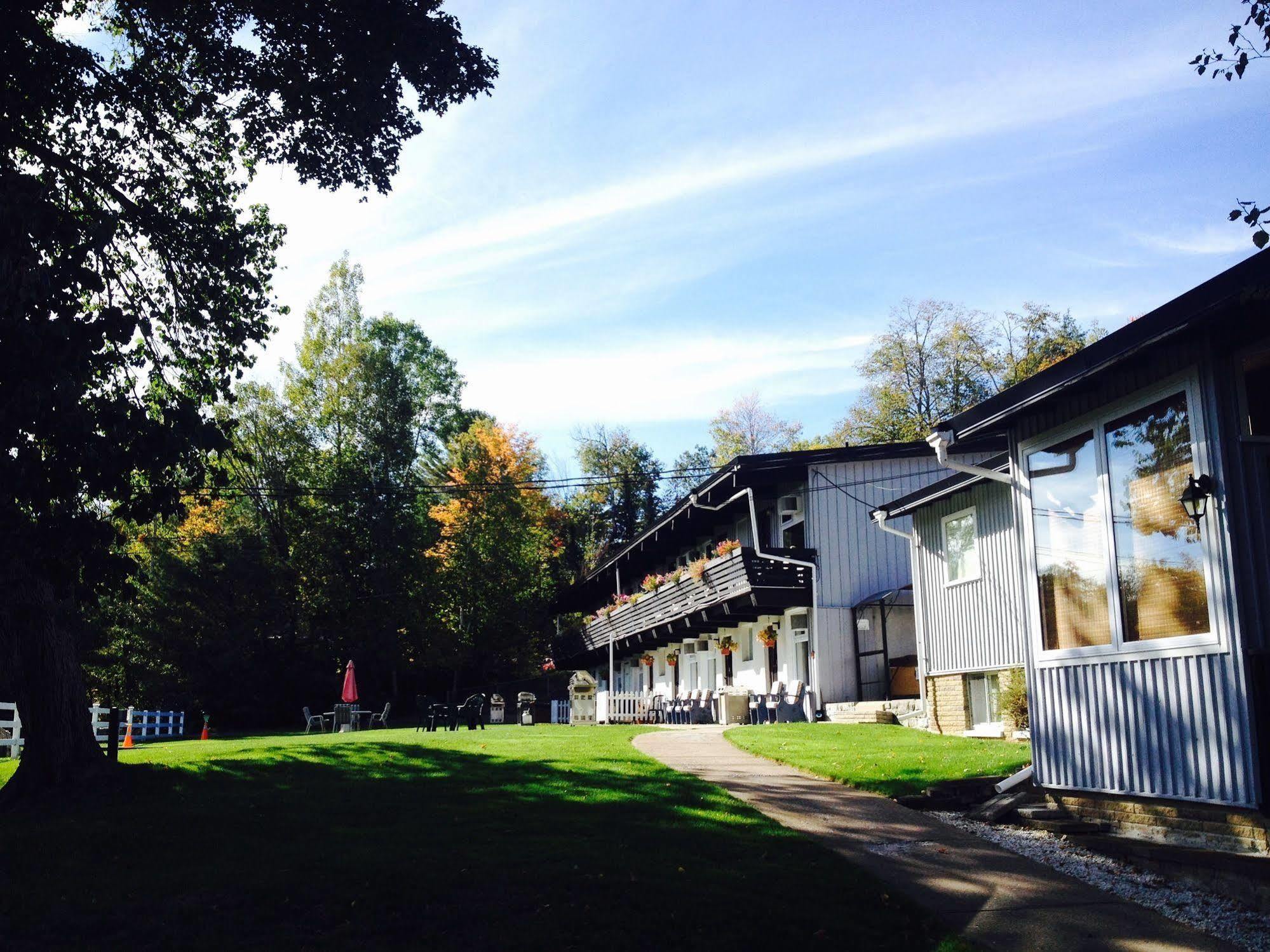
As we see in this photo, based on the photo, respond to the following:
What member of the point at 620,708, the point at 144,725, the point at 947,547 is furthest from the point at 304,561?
the point at 947,547

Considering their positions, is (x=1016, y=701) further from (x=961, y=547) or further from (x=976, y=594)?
(x=961, y=547)

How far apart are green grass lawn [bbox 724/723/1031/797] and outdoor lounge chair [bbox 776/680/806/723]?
5.54m

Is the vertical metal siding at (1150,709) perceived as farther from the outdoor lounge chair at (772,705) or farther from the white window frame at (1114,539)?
the outdoor lounge chair at (772,705)

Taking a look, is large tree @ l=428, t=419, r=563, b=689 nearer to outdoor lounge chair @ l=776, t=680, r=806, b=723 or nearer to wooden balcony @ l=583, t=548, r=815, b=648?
wooden balcony @ l=583, t=548, r=815, b=648

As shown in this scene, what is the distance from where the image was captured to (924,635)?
65.7 ft

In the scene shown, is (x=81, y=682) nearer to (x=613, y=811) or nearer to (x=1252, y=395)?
(x=613, y=811)

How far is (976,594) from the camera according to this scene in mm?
18078

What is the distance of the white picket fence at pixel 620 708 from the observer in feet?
101

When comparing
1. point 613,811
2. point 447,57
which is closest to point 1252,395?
point 613,811

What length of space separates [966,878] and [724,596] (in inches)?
743

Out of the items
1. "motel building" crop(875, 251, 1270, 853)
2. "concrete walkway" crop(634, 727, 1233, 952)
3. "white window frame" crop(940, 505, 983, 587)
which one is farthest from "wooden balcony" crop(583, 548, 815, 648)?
"motel building" crop(875, 251, 1270, 853)

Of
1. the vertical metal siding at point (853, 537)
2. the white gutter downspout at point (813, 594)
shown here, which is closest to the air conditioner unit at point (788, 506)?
the vertical metal siding at point (853, 537)

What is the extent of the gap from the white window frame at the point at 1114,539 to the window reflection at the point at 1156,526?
52 millimetres

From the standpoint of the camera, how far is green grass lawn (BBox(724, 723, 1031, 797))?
11320 mm
